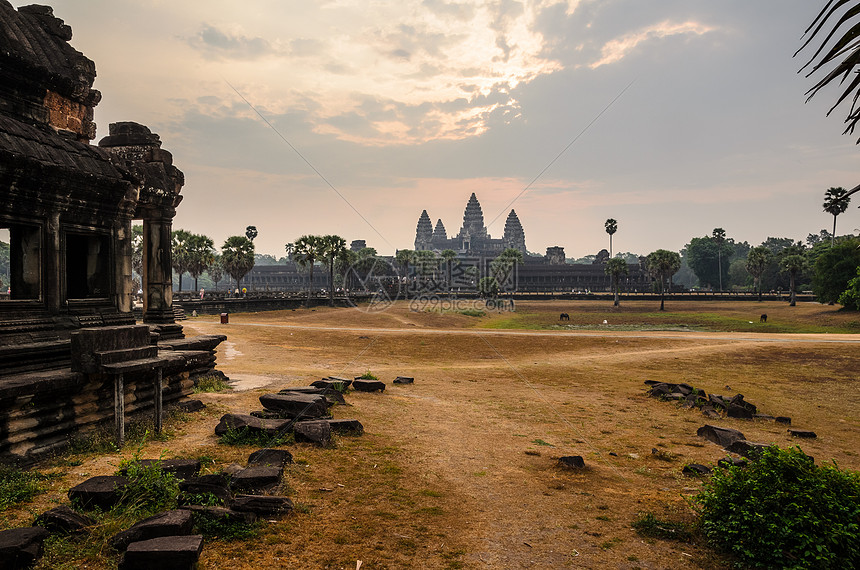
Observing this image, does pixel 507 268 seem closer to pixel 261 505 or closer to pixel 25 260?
pixel 25 260

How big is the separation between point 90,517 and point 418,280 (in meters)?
93.5

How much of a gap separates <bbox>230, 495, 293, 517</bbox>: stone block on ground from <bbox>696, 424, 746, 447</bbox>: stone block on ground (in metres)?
9.77

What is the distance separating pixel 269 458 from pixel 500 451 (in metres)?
4.71

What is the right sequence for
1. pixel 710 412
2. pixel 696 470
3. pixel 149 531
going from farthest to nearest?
pixel 710 412, pixel 696 470, pixel 149 531

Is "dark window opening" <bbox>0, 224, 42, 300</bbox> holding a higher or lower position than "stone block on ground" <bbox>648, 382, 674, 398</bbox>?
higher

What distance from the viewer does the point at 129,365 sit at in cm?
838

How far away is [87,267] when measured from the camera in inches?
401

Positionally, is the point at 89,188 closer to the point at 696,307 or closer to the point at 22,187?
the point at 22,187

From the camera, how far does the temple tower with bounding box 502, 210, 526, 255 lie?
187m

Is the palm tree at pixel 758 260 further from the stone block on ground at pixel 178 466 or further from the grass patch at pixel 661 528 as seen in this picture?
the stone block on ground at pixel 178 466

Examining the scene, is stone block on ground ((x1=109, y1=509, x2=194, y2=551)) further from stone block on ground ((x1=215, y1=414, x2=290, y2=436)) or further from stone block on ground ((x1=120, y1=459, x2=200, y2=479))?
stone block on ground ((x1=215, y1=414, x2=290, y2=436))

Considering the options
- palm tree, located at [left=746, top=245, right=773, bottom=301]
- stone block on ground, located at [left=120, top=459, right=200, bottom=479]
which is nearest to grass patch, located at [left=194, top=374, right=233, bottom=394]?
stone block on ground, located at [left=120, top=459, right=200, bottom=479]

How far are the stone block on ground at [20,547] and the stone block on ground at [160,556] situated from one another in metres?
0.91

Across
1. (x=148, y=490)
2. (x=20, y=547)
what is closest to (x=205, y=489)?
(x=148, y=490)
